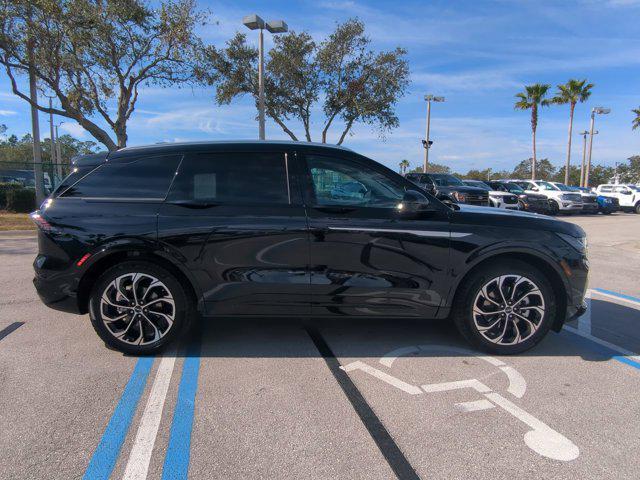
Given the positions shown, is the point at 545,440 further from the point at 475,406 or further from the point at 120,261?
the point at 120,261

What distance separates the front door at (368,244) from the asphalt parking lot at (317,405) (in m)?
0.53

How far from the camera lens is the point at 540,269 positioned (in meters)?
3.94

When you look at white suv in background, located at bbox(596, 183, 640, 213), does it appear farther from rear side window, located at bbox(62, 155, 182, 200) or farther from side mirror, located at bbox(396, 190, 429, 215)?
rear side window, located at bbox(62, 155, 182, 200)

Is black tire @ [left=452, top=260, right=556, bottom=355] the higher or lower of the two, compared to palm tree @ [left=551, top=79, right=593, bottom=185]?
lower

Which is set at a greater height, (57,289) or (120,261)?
(120,261)

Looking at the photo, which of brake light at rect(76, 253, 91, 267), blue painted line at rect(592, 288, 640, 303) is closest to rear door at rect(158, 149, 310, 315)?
brake light at rect(76, 253, 91, 267)

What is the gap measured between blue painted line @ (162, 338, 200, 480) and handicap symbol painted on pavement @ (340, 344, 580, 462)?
124cm

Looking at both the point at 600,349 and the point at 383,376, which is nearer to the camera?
the point at 383,376

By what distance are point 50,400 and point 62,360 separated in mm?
721

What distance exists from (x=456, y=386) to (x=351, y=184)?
184 centimetres

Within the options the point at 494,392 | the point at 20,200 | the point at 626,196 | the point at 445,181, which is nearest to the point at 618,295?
the point at 494,392

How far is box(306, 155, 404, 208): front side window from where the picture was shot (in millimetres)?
3758

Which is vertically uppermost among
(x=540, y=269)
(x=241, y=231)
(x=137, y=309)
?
(x=241, y=231)

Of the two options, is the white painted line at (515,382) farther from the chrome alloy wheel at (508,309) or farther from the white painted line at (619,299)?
the white painted line at (619,299)
